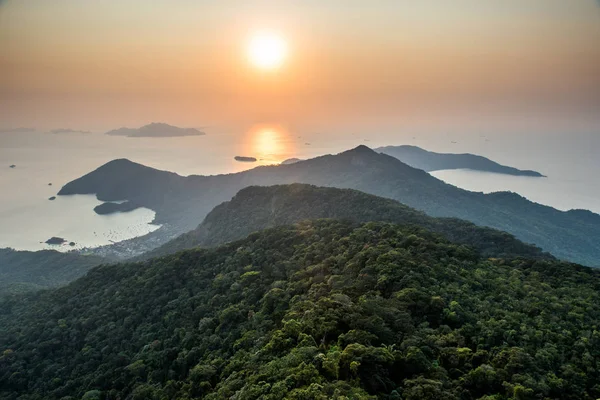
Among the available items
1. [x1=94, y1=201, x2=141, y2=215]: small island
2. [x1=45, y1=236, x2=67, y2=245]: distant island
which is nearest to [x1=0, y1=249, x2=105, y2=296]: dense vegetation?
[x1=45, y1=236, x2=67, y2=245]: distant island

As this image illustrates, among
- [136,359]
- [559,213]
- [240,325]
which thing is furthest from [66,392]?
[559,213]

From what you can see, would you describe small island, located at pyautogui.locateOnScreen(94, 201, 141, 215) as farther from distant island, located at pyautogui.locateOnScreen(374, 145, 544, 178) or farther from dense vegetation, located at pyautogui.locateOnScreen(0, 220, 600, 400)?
distant island, located at pyautogui.locateOnScreen(374, 145, 544, 178)

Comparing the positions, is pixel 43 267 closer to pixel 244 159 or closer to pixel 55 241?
pixel 55 241

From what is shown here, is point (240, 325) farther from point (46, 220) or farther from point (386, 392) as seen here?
point (46, 220)

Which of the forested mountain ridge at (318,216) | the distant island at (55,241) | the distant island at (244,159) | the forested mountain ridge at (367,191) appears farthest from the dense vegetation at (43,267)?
the distant island at (244,159)

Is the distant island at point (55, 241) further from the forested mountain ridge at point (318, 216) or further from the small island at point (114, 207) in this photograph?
the forested mountain ridge at point (318, 216)

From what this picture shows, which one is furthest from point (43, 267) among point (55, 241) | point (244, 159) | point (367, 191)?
point (244, 159)

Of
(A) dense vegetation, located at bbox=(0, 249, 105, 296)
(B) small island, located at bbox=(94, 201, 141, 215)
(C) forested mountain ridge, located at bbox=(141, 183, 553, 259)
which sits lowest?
(A) dense vegetation, located at bbox=(0, 249, 105, 296)
